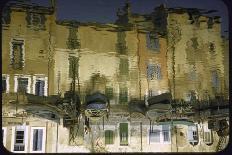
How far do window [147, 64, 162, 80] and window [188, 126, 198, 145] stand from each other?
0.31 m

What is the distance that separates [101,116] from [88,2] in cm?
57

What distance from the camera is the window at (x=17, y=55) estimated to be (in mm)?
1979

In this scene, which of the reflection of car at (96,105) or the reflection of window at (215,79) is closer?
the reflection of car at (96,105)

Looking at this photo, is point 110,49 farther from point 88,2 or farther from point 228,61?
point 228,61

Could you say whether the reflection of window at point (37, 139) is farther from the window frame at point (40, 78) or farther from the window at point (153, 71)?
the window at point (153, 71)

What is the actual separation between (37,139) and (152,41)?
0.73 m

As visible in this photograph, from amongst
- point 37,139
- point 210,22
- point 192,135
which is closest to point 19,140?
point 37,139

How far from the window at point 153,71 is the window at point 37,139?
0.58 m

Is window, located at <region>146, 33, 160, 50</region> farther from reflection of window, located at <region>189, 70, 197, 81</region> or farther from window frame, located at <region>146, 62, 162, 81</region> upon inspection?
reflection of window, located at <region>189, 70, 197, 81</region>

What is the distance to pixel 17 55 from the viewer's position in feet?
6.50

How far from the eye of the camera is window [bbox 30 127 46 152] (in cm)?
193

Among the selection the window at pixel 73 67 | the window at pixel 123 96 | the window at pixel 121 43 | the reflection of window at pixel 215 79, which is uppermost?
the window at pixel 121 43

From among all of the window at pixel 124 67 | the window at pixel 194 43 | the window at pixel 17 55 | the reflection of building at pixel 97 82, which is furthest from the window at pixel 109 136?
the window at pixel 194 43

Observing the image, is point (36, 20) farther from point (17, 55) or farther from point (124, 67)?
point (124, 67)
